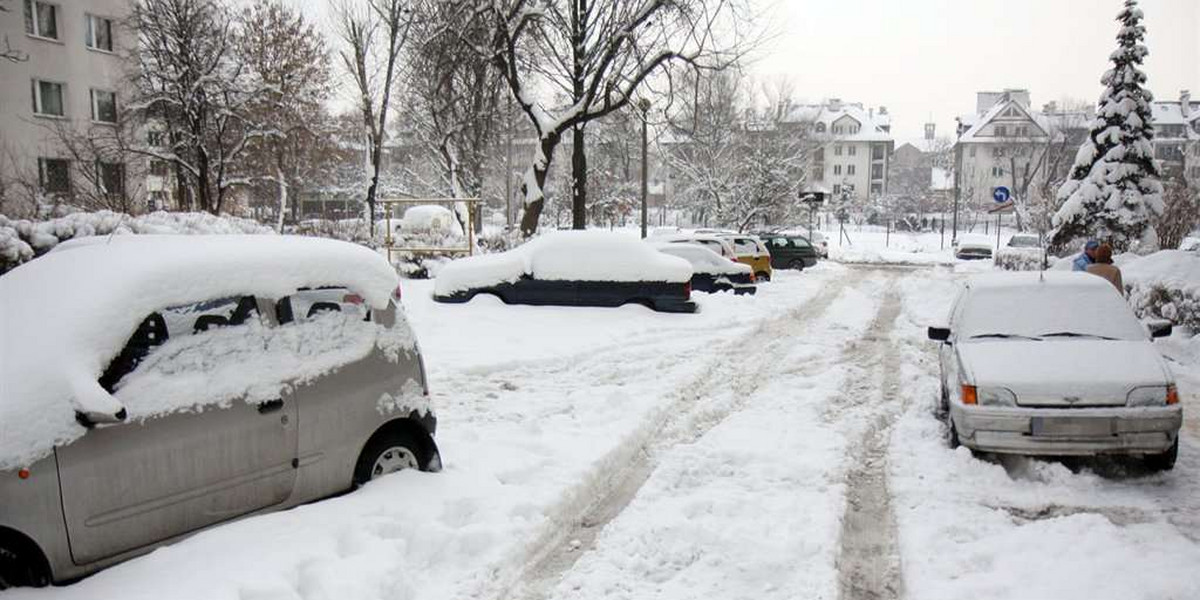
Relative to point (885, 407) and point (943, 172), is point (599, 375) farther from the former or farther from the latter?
point (943, 172)

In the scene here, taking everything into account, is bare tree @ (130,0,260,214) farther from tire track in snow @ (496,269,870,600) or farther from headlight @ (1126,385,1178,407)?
headlight @ (1126,385,1178,407)

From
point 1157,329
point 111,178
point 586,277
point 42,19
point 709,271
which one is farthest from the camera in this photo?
point 42,19

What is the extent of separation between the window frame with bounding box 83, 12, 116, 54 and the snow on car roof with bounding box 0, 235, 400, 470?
35522 millimetres

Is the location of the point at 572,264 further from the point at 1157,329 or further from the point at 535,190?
the point at 1157,329

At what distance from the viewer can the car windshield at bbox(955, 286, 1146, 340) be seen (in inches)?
282

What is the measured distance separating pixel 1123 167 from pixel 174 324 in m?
26.7

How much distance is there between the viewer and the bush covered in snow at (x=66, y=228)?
493 inches

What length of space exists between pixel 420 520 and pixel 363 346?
49.1 inches

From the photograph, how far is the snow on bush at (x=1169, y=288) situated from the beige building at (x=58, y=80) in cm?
3019

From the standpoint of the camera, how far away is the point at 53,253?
5.02m

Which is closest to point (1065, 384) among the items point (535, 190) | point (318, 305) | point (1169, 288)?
point (318, 305)

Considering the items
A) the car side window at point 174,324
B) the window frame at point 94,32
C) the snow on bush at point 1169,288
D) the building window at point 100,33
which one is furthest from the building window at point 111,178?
the snow on bush at point 1169,288

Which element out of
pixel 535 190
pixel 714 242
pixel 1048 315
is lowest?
pixel 1048 315

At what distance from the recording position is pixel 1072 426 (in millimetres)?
6145
